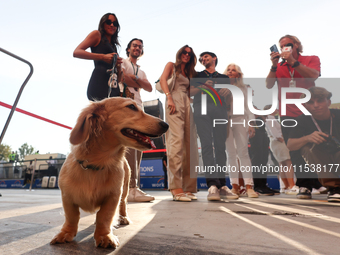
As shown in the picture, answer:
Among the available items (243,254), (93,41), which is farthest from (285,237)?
(93,41)

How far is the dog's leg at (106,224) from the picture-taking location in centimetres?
119

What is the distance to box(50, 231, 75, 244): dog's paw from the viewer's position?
124cm

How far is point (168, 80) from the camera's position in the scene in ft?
12.8

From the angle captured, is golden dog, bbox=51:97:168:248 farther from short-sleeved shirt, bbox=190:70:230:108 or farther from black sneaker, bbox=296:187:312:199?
black sneaker, bbox=296:187:312:199

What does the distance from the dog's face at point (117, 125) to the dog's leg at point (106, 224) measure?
0.35 meters

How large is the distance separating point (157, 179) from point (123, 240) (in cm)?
866

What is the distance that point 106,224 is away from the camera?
1350 mm

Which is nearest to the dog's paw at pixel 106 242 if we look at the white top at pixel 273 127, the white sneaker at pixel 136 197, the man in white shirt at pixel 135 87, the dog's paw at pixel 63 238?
the dog's paw at pixel 63 238

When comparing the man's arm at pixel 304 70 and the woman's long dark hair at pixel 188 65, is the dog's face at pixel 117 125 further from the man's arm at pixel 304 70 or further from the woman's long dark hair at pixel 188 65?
the man's arm at pixel 304 70

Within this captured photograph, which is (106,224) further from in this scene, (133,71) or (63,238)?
(133,71)

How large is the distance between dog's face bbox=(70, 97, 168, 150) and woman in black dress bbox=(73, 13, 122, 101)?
62 centimetres

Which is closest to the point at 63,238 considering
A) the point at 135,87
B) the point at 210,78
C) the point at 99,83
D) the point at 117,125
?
the point at 117,125

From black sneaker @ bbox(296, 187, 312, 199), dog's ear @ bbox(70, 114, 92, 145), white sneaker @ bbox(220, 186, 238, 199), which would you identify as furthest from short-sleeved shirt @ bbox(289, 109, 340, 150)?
dog's ear @ bbox(70, 114, 92, 145)

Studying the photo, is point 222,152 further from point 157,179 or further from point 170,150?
point 157,179
